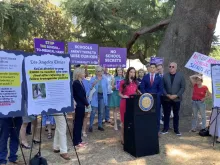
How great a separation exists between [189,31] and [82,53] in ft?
13.1

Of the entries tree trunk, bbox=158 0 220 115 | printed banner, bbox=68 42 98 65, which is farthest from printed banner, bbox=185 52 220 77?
printed banner, bbox=68 42 98 65

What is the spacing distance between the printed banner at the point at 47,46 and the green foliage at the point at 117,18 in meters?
6.96

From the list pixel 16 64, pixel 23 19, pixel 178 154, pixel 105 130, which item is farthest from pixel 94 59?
pixel 23 19

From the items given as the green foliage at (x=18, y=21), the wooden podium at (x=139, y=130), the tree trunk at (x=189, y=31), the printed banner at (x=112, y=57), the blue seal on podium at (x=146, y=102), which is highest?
the green foliage at (x=18, y=21)

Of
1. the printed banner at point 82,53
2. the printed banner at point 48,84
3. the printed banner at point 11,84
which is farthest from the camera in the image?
the printed banner at point 82,53

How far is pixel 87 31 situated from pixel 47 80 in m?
11.5

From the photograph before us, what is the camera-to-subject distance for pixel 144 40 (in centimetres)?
1564

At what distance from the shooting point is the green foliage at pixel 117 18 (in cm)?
1444

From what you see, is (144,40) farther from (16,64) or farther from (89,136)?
(16,64)

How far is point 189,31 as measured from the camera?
952cm

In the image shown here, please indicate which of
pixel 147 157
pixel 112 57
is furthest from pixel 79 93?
pixel 112 57

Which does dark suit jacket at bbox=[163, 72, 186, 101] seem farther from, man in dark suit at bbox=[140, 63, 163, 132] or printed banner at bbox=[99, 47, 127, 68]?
printed banner at bbox=[99, 47, 127, 68]

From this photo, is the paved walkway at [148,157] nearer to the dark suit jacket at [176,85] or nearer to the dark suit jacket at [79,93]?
the dark suit jacket at [79,93]

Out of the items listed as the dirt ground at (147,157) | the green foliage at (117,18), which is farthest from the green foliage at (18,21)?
the dirt ground at (147,157)
